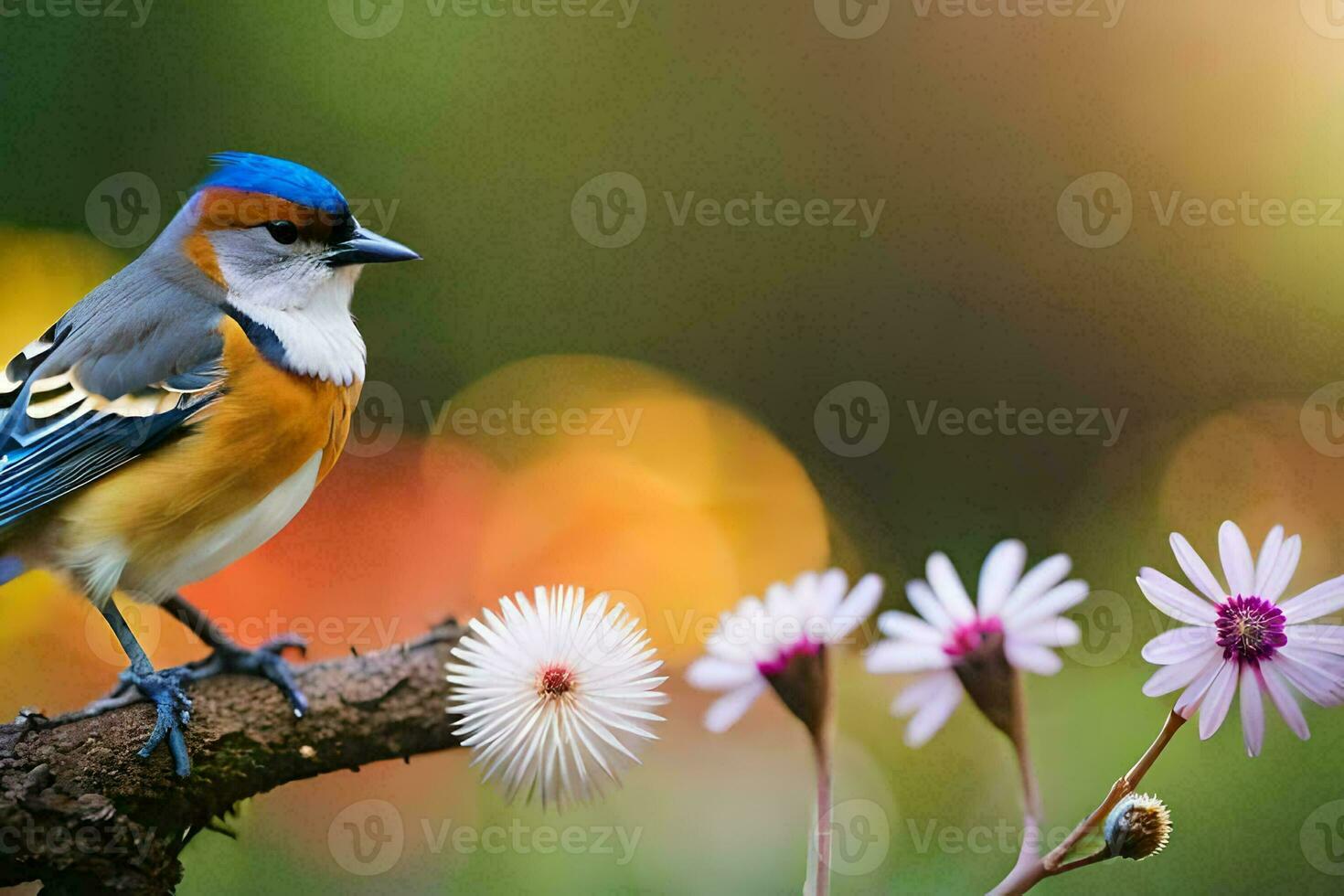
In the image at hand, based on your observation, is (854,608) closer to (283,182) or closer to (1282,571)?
(1282,571)

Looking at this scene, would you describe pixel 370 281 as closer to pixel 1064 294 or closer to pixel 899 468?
pixel 899 468

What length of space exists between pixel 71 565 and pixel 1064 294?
1.17m

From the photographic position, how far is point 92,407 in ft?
2.51

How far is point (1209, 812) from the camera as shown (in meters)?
0.93

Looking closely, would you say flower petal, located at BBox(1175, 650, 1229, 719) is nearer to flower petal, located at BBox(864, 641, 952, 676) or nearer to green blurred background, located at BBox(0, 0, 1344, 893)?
flower petal, located at BBox(864, 641, 952, 676)

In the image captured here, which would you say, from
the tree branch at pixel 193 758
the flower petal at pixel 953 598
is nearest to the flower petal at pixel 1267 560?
the flower petal at pixel 953 598

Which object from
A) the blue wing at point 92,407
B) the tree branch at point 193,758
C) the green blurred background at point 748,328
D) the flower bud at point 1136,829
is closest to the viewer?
the flower bud at point 1136,829

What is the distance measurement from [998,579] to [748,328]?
1091 millimetres

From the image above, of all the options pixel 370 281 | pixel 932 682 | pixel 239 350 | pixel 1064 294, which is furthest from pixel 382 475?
pixel 932 682

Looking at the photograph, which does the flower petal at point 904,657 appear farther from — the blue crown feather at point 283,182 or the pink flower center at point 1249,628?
the blue crown feather at point 283,182

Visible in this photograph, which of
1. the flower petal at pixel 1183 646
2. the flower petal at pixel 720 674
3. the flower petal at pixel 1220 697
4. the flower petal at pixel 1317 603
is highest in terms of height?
the flower petal at pixel 1317 603

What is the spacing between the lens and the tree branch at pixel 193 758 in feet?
2.05

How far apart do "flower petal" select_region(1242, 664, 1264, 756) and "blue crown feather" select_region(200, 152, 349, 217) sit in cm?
62

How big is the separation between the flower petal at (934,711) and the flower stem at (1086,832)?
0.06 metres
